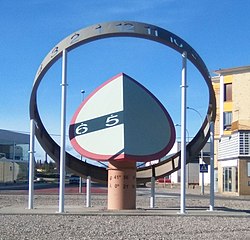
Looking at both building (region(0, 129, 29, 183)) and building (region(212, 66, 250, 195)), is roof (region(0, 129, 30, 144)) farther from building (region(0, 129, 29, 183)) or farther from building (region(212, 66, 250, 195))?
building (region(212, 66, 250, 195))

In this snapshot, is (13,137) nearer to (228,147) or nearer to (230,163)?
(228,147)

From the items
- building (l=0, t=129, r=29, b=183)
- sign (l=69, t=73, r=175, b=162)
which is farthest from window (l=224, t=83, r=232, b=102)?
sign (l=69, t=73, r=175, b=162)

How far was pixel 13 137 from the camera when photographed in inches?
3671

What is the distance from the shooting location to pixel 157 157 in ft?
77.3

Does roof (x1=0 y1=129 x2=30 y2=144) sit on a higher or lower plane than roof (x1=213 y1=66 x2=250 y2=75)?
lower

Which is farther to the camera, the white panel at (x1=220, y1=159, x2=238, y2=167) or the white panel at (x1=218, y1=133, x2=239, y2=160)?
the white panel at (x1=220, y1=159, x2=238, y2=167)

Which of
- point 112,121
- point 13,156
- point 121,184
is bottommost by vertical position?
point 121,184

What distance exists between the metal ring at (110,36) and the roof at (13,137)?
210ft

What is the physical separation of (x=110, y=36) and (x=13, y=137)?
240ft

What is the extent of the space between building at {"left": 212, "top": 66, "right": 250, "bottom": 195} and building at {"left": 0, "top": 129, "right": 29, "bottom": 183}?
33.5 metres

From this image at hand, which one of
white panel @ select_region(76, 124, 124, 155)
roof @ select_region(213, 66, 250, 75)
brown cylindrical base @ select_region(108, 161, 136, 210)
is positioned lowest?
brown cylindrical base @ select_region(108, 161, 136, 210)

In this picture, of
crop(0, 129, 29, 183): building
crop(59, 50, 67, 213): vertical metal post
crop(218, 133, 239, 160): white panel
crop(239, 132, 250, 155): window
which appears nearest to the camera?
crop(59, 50, 67, 213): vertical metal post

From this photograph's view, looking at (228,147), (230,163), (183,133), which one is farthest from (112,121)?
(228,147)

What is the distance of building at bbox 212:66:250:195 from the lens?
52.4 m
